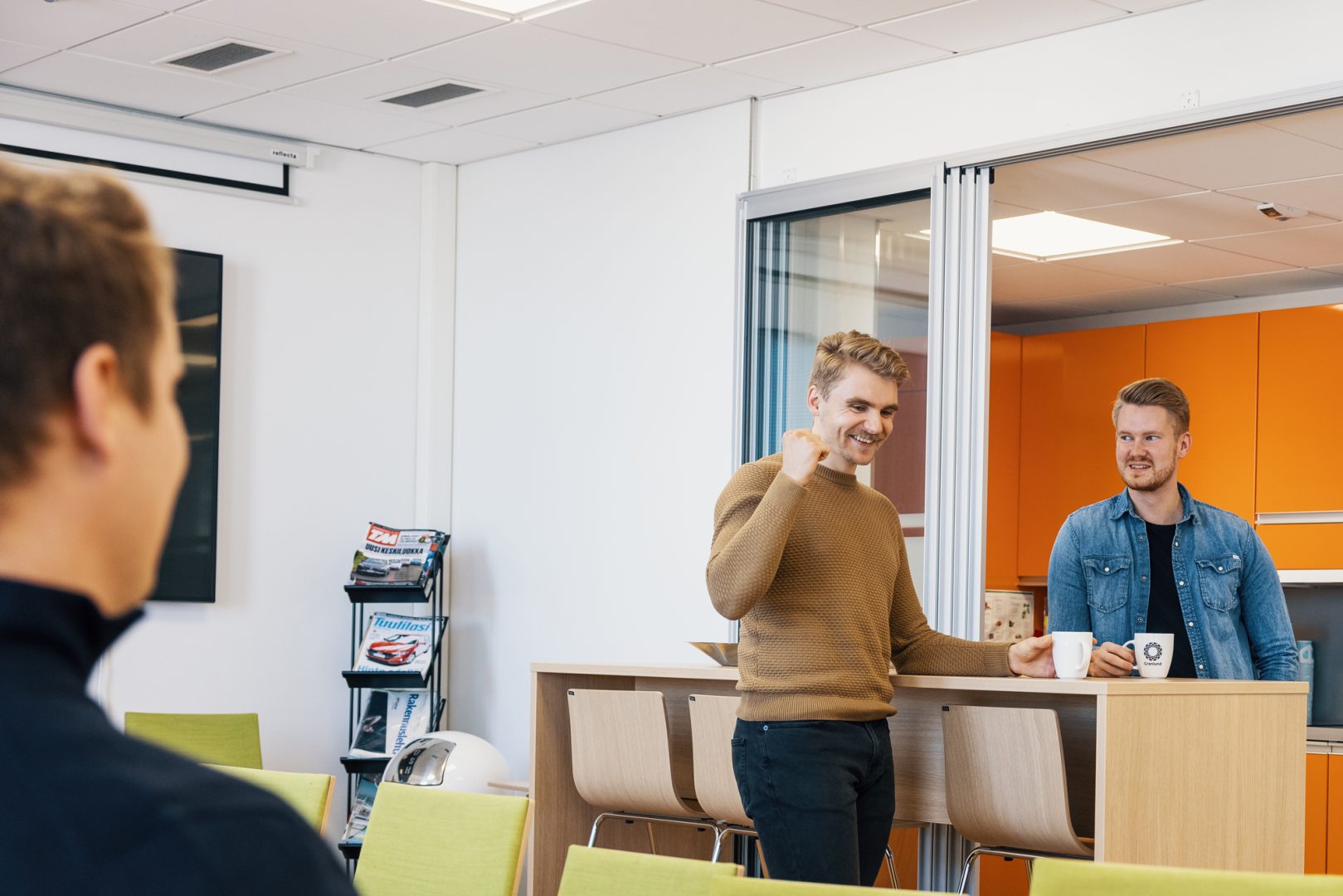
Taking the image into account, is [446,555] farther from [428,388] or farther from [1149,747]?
[1149,747]

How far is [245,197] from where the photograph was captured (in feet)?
20.2

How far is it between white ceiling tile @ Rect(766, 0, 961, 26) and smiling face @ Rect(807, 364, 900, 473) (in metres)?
1.96

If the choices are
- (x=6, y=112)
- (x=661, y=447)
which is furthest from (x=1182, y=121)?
(x=6, y=112)

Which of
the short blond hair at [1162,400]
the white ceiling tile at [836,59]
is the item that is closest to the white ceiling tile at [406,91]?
the white ceiling tile at [836,59]

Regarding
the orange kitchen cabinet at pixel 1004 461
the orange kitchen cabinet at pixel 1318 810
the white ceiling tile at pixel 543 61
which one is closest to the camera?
the white ceiling tile at pixel 543 61

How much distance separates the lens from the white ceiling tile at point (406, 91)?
5.34 m

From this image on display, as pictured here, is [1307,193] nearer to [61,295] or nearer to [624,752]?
[624,752]

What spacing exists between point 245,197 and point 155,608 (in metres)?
1.57

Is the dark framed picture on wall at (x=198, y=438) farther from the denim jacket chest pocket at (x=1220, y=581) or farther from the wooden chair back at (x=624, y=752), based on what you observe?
the denim jacket chest pocket at (x=1220, y=581)

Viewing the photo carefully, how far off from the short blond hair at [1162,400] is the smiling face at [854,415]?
105 centimetres

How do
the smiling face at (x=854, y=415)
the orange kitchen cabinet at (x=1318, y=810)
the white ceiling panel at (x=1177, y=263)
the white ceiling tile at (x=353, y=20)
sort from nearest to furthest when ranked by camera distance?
the smiling face at (x=854, y=415)
the white ceiling tile at (x=353, y=20)
the orange kitchen cabinet at (x=1318, y=810)
the white ceiling panel at (x=1177, y=263)

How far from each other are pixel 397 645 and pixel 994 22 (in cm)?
316

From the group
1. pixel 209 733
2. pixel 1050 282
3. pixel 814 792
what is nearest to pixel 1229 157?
pixel 1050 282

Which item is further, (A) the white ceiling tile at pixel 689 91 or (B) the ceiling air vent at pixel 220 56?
(A) the white ceiling tile at pixel 689 91
